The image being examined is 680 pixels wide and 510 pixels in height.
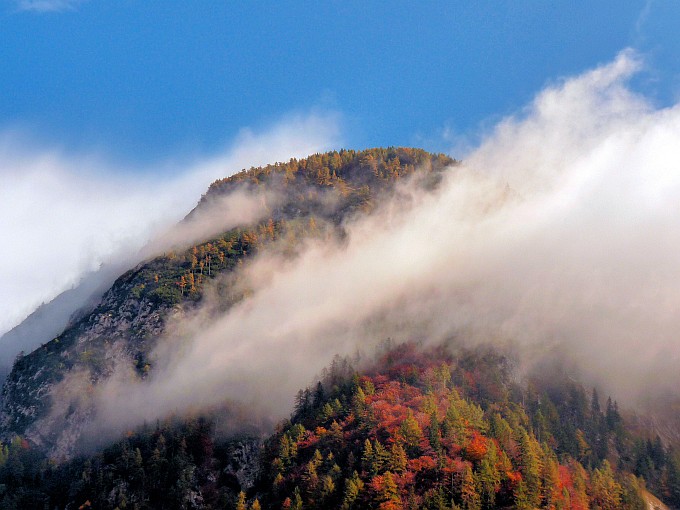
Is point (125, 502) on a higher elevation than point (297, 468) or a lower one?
higher

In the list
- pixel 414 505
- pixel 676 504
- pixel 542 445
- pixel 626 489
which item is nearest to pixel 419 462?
pixel 414 505

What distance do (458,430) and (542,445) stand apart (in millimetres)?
29131

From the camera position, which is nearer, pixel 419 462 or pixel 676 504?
pixel 419 462

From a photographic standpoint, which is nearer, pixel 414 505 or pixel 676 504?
pixel 414 505

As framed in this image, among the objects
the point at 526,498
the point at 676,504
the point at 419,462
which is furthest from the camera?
the point at 676,504

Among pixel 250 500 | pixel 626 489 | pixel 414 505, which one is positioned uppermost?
pixel 250 500

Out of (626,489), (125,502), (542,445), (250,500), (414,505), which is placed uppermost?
(125,502)

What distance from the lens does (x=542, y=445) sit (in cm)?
19725

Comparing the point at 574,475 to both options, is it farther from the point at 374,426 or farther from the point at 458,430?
the point at 374,426

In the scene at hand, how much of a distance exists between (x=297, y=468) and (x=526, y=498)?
2577 inches

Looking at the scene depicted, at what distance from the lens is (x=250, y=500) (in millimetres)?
194125

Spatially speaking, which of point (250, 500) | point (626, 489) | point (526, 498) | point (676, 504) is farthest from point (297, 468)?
point (676, 504)

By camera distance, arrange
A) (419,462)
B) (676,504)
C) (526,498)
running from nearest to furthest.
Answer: (526,498), (419,462), (676,504)

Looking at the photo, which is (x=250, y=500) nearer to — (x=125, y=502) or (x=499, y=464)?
(x=125, y=502)
